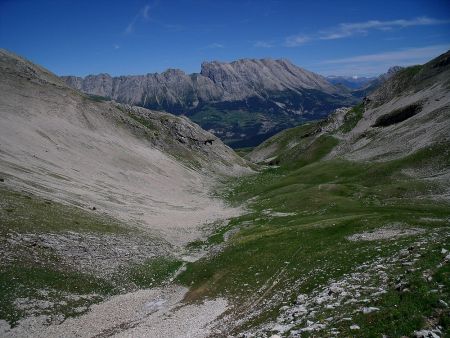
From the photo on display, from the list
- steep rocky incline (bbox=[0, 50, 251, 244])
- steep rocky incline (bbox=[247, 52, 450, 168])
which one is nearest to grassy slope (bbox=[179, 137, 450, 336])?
steep rocky incline (bbox=[247, 52, 450, 168])

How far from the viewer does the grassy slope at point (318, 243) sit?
33562 mm

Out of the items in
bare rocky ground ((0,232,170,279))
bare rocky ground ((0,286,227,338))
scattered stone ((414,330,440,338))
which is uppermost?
scattered stone ((414,330,440,338))

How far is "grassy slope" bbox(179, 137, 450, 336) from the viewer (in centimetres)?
3356

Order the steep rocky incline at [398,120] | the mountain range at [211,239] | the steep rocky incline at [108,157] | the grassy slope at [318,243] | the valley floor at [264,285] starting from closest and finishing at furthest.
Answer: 1. the valley floor at [264,285]
2. the mountain range at [211,239]
3. the grassy slope at [318,243]
4. the steep rocky incline at [108,157]
5. the steep rocky incline at [398,120]

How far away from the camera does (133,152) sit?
135250 mm

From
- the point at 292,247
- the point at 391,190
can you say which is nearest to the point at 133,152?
the point at 391,190

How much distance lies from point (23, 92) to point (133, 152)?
46607mm

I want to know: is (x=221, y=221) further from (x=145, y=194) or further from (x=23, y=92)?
(x=23, y=92)

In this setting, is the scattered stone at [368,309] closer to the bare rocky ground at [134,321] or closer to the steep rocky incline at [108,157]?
the bare rocky ground at [134,321]

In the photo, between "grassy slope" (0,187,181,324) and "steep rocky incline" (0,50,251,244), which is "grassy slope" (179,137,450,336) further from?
"steep rocky incline" (0,50,251,244)

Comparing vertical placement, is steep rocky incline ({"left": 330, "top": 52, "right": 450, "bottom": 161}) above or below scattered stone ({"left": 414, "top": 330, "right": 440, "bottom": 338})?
above

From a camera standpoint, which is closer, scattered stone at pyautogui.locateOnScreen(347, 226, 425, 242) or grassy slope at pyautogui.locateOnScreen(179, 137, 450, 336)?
grassy slope at pyautogui.locateOnScreen(179, 137, 450, 336)

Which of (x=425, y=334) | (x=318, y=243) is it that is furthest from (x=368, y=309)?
(x=318, y=243)

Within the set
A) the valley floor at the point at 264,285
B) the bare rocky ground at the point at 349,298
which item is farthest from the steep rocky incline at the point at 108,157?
the bare rocky ground at the point at 349,298
